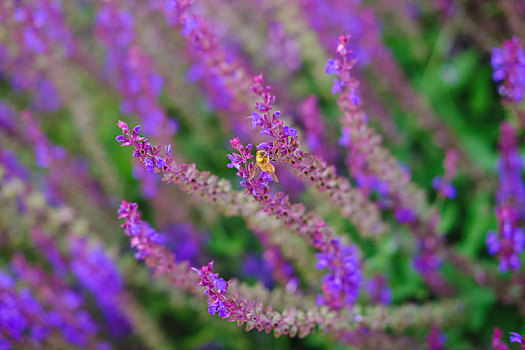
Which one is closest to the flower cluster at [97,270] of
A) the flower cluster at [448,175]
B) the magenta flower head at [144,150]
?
the magenta flower head at [144,150]

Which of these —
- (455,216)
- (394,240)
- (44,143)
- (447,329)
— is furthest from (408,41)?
(44,143)

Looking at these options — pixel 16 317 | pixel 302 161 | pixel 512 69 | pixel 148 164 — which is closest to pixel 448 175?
pixel 512 69

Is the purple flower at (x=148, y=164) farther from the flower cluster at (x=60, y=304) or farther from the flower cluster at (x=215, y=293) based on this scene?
the flower cluster at (x=60, y=304)

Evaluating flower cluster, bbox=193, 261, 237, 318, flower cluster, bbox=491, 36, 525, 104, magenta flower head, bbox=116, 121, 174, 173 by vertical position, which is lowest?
flower cluster, bbox=193, 261, 237, 318

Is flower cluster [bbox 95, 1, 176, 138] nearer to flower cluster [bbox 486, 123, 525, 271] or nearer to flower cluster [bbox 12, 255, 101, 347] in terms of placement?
flower cluster [bbox 12, 255, 101, 347]

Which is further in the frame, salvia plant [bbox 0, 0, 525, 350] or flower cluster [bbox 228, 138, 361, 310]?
salvia plant [bbox 0, 0, 525, 350]

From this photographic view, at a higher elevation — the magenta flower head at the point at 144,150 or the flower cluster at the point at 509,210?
the flower cluster at the point at 509,210

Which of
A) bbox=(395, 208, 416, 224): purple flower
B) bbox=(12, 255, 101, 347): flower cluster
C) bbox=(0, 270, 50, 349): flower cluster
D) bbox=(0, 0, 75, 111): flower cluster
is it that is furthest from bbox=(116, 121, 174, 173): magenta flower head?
bbox=(0, 0, 75, 111): flower cluster

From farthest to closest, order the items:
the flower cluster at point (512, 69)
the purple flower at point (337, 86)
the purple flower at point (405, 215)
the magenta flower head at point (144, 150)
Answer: the purple flower at point (405, 215) → the flower cluster at point (512, 69) → the purple flower at point (337, 86) → the magenta flower head at point (144, 150)
